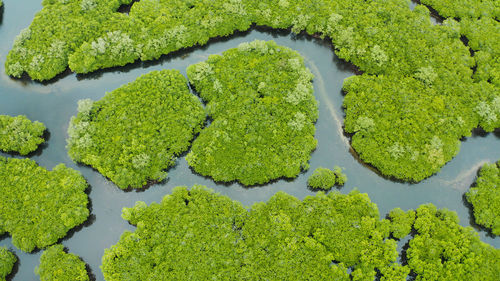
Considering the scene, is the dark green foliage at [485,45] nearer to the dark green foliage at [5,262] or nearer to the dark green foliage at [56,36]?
the dark green foliage at [56,36]

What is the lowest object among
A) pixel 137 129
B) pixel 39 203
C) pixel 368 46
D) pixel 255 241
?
pixel 39 203

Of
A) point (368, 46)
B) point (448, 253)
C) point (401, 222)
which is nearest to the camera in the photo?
point (448, 253)

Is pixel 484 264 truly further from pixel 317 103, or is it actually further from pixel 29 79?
pixel 29 79

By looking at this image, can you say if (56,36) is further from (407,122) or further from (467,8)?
(467,8)

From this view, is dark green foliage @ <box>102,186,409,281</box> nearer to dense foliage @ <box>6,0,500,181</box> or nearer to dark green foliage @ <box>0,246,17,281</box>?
dense foliage @ <box>6,0,500,181</box>

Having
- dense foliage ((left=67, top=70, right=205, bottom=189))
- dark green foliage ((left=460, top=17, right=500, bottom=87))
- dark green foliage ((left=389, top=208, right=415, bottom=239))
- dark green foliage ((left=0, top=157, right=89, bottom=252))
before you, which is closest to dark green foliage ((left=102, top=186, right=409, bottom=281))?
dark green foliage ((left=389, top=208, right=415, bottom=239))

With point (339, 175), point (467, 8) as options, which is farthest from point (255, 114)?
point (467, 8)

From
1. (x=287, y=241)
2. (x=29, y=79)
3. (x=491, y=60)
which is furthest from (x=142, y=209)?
(x=491, y=60)
